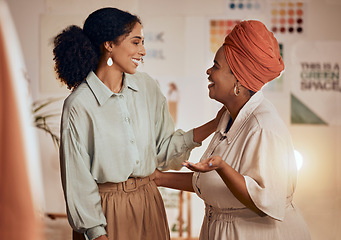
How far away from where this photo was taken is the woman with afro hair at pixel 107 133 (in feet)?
5.85

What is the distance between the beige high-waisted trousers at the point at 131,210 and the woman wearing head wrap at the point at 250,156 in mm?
237

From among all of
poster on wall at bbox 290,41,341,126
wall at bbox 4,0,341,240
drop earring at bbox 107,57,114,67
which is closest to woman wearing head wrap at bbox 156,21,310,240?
drop earring at bbox 107,57,114,67

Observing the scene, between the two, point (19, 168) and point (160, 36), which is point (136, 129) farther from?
point (160, 36)

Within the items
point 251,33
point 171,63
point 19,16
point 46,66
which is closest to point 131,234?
point 251,33

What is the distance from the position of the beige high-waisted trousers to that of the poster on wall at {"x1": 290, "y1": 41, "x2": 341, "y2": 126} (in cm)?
256

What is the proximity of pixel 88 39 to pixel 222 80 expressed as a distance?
22.8 inches

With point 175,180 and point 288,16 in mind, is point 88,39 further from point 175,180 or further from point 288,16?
point 288,16

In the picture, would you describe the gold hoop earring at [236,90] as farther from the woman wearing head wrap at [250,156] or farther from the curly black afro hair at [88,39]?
the curly black afro hair at [88,39]

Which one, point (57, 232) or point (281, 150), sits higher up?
point (281, 150)

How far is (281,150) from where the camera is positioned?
164cm

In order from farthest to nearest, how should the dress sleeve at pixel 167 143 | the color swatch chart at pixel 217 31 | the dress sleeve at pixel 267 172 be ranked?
the color swatch chart at pixel 217 31, the dress sleeve at pixel 167 143, the dress sleeve at pixel 267 172

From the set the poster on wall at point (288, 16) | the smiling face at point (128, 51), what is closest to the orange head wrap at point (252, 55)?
the smiling face at point (128, 51)

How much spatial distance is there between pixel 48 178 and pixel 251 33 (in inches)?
122

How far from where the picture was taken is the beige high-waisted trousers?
1.88m
